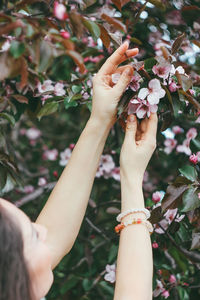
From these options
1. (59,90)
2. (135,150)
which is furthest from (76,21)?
(59,90)

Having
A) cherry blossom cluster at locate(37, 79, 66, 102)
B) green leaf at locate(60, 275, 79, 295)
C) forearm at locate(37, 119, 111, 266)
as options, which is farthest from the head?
green leaf at locate(60, 275, 79, 295)

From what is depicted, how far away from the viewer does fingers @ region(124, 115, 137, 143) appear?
4.80 ft

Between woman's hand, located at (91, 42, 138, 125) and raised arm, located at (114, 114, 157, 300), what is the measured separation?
0.26 ft

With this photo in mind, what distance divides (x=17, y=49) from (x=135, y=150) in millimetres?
508

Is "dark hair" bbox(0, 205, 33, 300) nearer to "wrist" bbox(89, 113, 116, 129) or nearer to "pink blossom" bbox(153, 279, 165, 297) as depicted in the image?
"wrist" bbox(89, 113, 116, 129)

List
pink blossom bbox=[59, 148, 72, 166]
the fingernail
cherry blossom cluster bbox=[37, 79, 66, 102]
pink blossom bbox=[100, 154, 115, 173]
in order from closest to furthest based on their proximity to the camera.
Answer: the fingernail → cherry blossom cluster bbox=[37, 79, 66, 102] → pink blossom bbox=[100, 154, 115, 173] → pink blossom bbox=[59, 148, 72, 166]

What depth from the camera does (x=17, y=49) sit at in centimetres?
113

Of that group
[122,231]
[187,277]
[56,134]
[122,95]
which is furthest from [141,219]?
[56,134]

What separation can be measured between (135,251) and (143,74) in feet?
1.88

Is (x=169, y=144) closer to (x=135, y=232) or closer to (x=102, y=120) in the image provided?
(x=102, y=120)

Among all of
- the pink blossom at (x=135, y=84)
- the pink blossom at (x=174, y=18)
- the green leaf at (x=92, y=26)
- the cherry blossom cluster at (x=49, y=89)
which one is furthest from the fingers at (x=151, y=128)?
the pink blossom at (x=174, y=18)

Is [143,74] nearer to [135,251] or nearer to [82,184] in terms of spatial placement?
[82,184]

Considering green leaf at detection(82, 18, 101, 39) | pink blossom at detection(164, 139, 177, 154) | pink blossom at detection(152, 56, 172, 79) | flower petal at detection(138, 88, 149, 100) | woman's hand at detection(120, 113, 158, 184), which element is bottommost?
pink blossom at detection(164, 139, 177, 154)

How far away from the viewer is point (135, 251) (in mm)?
1352
